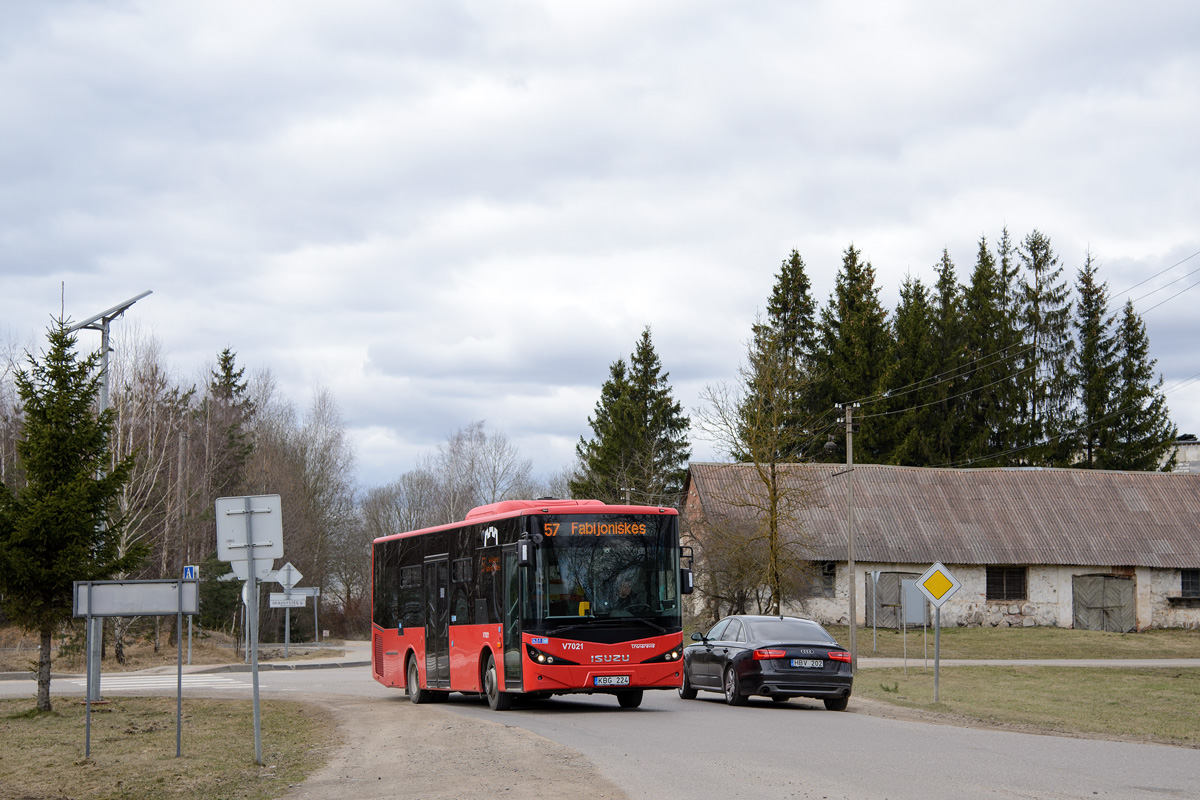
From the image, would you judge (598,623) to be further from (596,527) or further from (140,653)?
(140,653)

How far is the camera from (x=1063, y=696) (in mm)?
23375

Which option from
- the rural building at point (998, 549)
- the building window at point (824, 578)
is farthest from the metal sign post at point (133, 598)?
the building window at point (824, 578)

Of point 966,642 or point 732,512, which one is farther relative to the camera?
point 732,512

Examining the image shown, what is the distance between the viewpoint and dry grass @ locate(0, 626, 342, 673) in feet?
117

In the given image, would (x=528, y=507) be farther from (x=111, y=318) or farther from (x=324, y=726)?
(x=111, y=318)

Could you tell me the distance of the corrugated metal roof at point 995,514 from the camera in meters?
48.4

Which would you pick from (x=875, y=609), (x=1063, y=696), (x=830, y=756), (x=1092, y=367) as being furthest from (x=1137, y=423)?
Answer: (x=830, y=756)

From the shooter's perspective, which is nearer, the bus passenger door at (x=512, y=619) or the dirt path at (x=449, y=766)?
the dirt path at (x=449, y=766)

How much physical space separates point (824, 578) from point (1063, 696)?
2406 cm

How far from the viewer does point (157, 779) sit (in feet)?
38.5

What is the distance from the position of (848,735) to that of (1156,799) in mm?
5452

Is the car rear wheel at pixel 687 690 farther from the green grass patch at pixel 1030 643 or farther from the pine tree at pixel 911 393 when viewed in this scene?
the pine tree at pixel 911 393

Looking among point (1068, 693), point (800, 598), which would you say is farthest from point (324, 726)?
point (800, 598)

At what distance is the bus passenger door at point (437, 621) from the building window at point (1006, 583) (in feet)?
108
